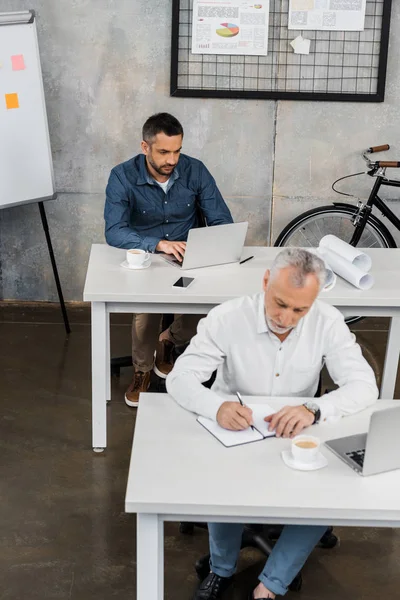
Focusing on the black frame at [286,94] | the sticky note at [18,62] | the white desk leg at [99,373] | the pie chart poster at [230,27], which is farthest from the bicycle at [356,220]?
the white desk leg at [99,373]

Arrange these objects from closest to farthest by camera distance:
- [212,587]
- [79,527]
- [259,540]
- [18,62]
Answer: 1. [212,587]
2. [259,540]
3. [79,527]
4. [18,62]

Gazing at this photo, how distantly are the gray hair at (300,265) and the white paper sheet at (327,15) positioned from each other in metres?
2.85

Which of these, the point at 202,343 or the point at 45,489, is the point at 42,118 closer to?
the point at 45,489

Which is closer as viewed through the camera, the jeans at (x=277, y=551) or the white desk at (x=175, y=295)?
the jeans at (x=277, y=551)

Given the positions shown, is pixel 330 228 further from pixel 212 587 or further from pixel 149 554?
pixel 149 554

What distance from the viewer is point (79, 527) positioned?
123 inches

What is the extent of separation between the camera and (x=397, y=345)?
11.8 feet

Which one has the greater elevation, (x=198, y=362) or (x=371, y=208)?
(x=198, y=362)

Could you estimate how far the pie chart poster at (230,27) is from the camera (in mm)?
4871

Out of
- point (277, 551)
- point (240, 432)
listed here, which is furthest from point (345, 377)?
point (277, 551)

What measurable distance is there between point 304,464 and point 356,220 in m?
3.08

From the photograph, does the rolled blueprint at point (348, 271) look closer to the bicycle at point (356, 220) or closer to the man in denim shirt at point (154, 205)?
the man in denim shirt at point (154, 205)

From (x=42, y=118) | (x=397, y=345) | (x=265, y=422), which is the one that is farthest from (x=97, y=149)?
(x=265, y=422)

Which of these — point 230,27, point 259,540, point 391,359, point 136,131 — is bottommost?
point 259,540
